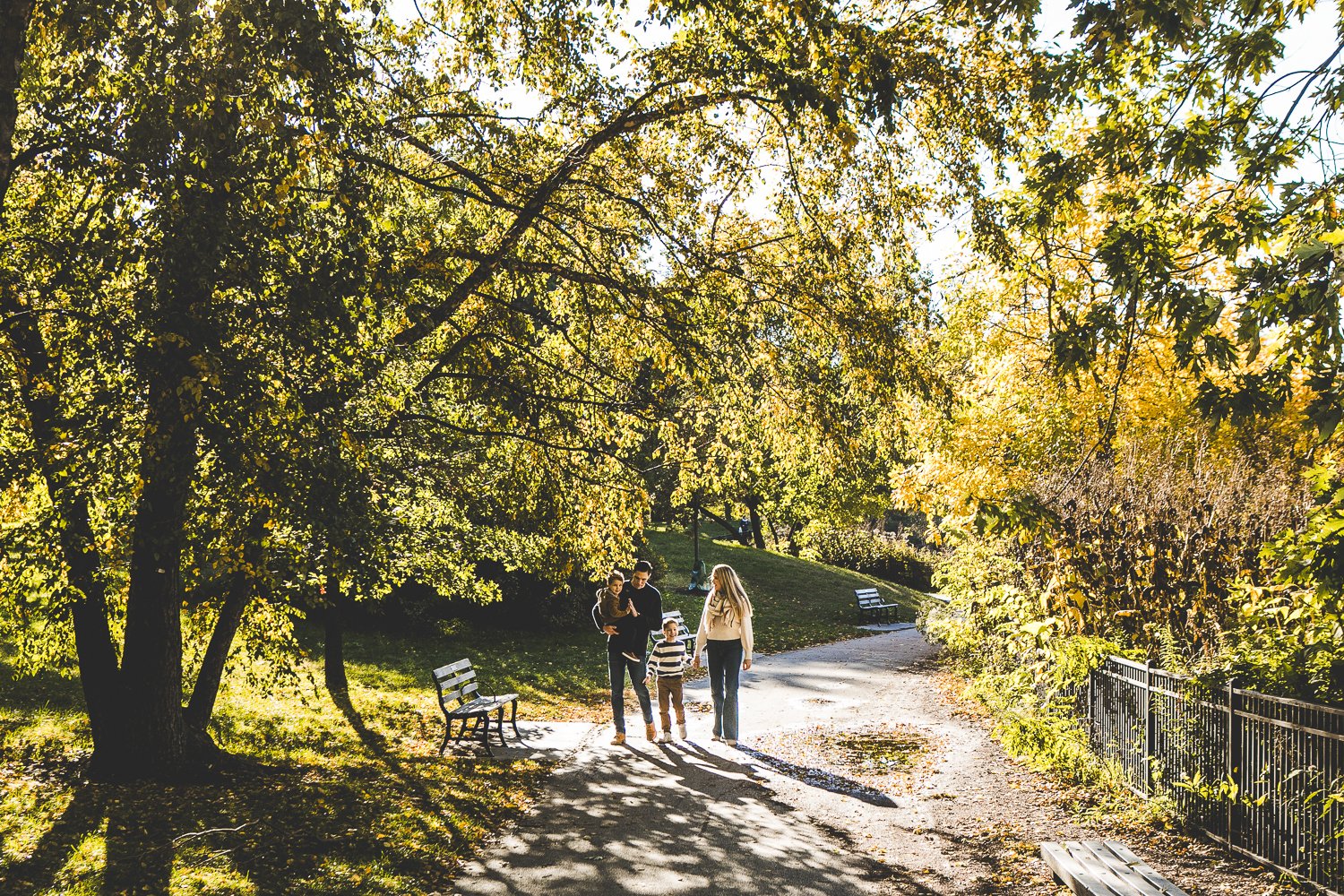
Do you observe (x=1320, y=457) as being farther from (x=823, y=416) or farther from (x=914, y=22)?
(x=914, y=22)

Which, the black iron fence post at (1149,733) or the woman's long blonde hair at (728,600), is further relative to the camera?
the woman's long blonde hair at (728,600)

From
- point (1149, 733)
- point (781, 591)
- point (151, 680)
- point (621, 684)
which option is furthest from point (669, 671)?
point (781, 591)

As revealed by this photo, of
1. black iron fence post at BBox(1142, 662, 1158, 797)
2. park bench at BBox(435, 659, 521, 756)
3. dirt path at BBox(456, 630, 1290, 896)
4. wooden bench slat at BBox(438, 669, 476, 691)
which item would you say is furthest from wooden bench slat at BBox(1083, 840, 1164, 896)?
wooden bench slat at BBox(438, 669, 476, 691)

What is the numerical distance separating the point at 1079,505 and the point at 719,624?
402 cm

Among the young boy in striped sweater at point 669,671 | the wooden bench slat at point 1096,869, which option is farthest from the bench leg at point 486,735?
the wooden bench slat at point 1096,869

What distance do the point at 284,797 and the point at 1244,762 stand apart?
7842 mm

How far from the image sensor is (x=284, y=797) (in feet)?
27.9

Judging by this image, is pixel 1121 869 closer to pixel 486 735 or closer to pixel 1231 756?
pixel 1231 756

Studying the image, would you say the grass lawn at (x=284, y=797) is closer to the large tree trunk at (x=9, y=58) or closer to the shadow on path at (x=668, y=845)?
the shadow on path at (x=668, y=845)

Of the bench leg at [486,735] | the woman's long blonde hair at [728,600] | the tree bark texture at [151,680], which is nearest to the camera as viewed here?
the tree bark texture at [151,680]

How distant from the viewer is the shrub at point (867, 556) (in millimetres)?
38750

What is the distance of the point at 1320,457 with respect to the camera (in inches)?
357

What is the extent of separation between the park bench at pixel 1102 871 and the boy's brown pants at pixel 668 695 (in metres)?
4.86

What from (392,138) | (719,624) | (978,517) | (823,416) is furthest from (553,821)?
(392,138)
